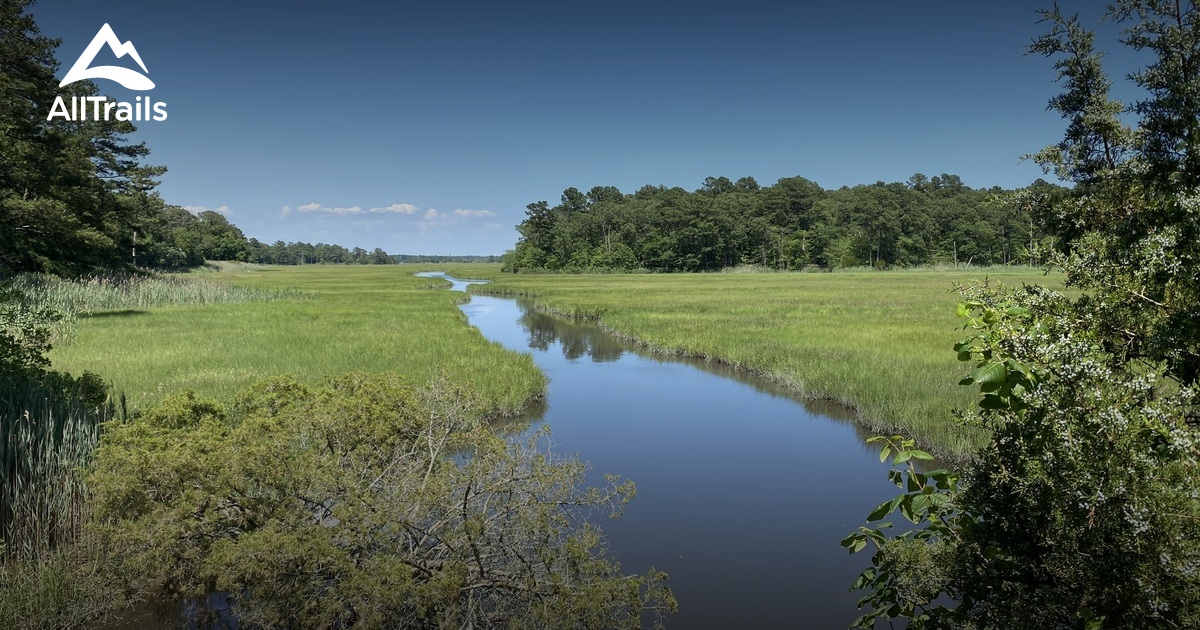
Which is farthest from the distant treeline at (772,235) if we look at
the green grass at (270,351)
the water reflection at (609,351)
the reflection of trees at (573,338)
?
the green grass at (270,351)

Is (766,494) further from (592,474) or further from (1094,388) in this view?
(1094,388)

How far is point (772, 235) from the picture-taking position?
116188 millimetres

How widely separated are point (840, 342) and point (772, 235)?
98.3 meters

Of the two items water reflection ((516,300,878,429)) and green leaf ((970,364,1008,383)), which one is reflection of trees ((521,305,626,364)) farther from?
green leaf ((970,364,1008,383))

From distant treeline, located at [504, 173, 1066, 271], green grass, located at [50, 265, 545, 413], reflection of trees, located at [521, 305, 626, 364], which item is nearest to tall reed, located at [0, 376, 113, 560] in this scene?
green grass, located at [50, 265, 545, 413]

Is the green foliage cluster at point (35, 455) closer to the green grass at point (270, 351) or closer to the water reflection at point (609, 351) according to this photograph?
the green grass at point (270, 351)

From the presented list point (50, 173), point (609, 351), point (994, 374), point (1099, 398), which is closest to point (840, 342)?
point (609, 351)

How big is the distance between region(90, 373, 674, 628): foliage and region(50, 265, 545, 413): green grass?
2.91 meters

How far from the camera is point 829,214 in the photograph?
12800cm

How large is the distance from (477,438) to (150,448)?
3273 millimetres

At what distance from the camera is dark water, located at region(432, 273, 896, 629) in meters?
7.16

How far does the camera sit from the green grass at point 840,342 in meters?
13.4

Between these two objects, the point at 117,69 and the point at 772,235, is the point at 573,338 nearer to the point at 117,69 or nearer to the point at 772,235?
the point at 117,69

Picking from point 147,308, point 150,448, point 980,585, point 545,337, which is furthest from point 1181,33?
point 147,308
